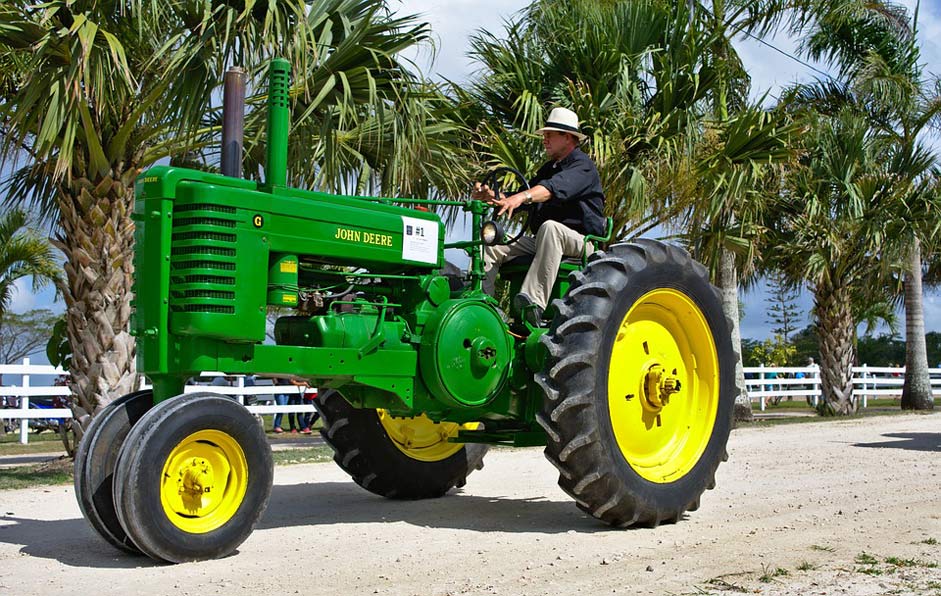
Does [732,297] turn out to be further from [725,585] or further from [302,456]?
[725,585]

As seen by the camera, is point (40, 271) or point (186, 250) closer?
point (186, 250)

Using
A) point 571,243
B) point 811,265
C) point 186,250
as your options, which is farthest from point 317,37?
point 811,265

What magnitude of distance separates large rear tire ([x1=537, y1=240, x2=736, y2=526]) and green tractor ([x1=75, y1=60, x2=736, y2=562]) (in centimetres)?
→ 1

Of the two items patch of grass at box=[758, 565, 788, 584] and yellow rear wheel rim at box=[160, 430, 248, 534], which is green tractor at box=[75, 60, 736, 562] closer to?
yellow rear wheel rim at box=[160, 430, 248, 534]

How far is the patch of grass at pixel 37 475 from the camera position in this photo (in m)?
9.44

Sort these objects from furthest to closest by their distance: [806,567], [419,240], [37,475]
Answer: [37,475] → [419,240] → [806,567]

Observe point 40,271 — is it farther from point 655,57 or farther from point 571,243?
point 571,243

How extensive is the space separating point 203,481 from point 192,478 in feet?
0.20

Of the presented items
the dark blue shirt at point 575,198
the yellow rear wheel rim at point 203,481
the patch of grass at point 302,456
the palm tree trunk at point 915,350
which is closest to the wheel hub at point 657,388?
the dark blue shirt at point 575,198

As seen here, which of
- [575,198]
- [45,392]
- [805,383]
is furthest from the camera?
[805,383]

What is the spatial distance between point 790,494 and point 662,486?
1.81 meters

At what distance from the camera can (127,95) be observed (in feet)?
31.4

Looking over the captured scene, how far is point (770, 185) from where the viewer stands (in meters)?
18.3

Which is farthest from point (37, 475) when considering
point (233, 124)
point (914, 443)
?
point (914, 443)
